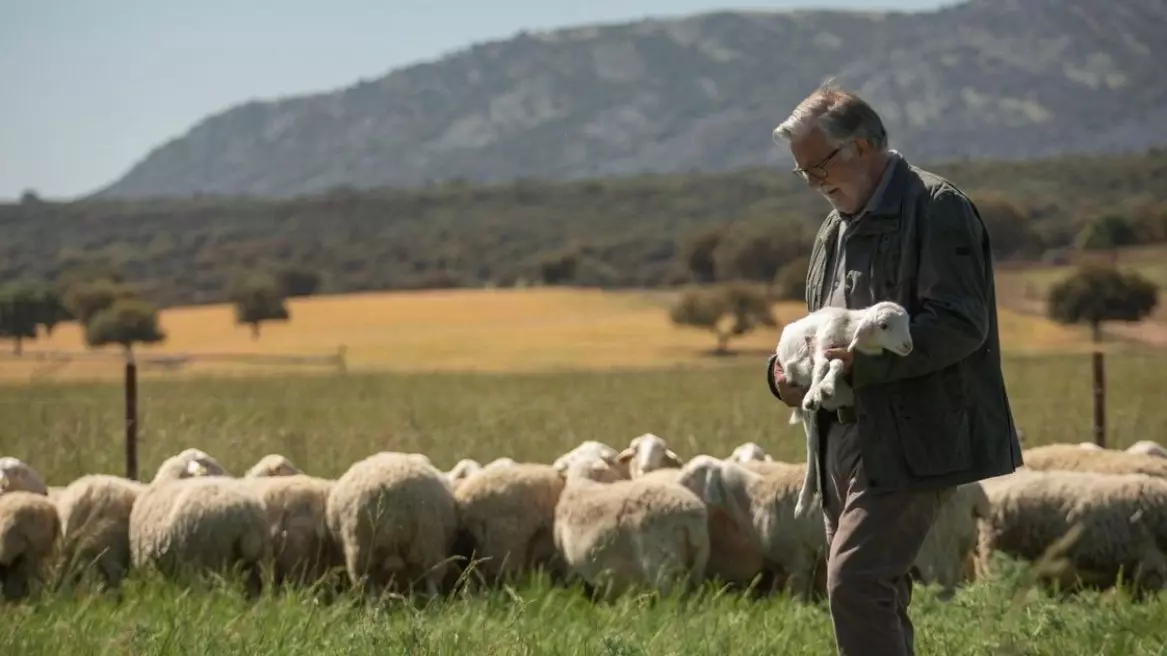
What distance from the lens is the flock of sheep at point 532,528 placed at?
8633 millimetres

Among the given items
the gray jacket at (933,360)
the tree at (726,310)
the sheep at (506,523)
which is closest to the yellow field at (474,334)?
the tree at (726,310)

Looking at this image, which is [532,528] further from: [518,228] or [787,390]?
[518,228]

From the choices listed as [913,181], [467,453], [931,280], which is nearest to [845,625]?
[931,280]

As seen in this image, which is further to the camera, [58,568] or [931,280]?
[58,568]

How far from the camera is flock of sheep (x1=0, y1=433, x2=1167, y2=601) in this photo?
28.3 ft

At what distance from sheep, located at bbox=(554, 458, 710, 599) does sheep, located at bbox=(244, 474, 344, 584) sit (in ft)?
4.80

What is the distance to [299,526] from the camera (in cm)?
909

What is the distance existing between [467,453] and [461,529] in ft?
15.5

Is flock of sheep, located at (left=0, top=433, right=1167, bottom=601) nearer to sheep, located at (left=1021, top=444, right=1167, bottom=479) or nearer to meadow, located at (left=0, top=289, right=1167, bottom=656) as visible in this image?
meadow, located at (left=0, top=289, right=1167, bottom=656)

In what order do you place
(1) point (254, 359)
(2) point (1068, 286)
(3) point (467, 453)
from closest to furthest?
(3) point (467, 453) < (1) point (254, 359) < (2) point (1068, 286)

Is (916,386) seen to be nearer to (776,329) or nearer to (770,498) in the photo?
(770,498)

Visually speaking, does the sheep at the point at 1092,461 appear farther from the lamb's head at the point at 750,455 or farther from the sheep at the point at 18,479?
the sheep at the point at 18,479

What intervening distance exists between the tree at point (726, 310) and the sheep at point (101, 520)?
58.4 m

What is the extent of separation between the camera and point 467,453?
13.9 m
